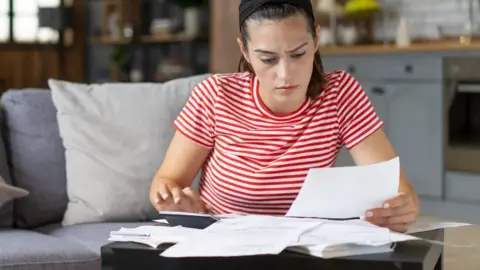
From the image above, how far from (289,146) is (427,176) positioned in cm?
302

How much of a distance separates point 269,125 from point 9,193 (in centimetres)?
93

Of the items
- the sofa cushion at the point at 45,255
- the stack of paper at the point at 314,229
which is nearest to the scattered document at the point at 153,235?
the stack of paper at the point at 314,229

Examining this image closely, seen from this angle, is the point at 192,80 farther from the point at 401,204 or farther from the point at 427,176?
the point at 427,176

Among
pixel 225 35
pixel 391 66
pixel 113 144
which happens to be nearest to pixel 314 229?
pixel 113 144

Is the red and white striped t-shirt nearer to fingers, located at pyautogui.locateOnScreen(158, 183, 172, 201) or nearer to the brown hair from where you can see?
the brown hair

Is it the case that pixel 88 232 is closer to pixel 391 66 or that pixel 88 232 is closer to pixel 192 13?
pixel 391 66

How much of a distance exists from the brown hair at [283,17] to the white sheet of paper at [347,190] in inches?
13.6

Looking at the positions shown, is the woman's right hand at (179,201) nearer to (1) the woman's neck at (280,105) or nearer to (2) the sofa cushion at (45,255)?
(1) the woman's neck at (280,105)

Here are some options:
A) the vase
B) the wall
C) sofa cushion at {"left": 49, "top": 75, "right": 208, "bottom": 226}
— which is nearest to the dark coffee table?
sofa cushion at {"left": 49, "top": 75, "right": 208, "bottom": 226}

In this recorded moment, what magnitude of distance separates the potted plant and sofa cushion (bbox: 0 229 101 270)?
4.03 metres

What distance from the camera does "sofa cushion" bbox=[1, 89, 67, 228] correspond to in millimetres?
2238

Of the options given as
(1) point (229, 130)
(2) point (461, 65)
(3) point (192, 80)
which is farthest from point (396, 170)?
(2) point (461, 65)

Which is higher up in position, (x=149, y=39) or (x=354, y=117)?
(x=354, y=117)

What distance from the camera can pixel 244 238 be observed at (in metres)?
1.02
